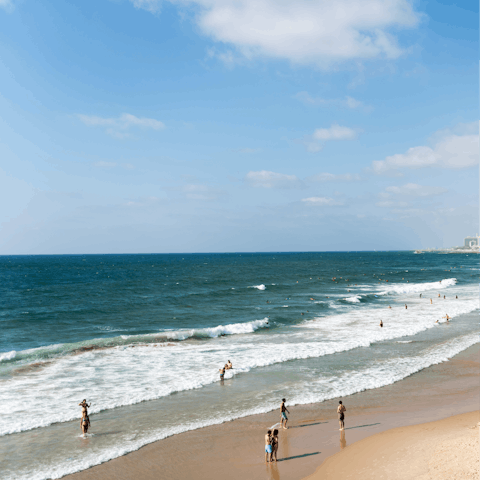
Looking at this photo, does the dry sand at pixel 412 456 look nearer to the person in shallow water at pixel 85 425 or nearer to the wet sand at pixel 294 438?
the wet sand at pixel 294 438

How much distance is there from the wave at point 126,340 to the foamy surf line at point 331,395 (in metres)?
16.4

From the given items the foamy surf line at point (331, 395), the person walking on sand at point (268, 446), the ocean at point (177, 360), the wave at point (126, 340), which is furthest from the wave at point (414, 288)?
the person walking on sand at point (268, 446)

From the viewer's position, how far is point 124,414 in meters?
19.5

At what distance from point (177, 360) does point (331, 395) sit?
12557 millimetres

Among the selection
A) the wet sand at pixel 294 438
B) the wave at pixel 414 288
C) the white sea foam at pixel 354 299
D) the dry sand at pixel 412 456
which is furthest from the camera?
the wave at pixel 414 288

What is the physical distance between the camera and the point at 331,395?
70.9 feet

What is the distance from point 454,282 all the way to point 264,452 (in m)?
83.7

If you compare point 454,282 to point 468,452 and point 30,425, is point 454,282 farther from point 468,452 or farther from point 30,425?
point 30,425

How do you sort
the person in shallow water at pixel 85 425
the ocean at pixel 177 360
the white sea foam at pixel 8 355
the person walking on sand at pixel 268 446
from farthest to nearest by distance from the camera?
the white sea foam at pixel 8 355, the ocean at pixel 177 360, the person in shallow water at pixel 85 425, the person walking on sand at pixel 268 446

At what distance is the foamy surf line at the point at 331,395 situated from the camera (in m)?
14.4

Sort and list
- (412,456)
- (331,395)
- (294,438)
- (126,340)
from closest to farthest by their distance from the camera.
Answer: (412,456) → (294,438) → (331,395) → (126,340)

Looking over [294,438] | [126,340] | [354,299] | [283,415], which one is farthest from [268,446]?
[354,299]

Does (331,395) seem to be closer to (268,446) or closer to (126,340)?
(268,446)

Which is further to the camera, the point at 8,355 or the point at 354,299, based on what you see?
the point at 354,299
